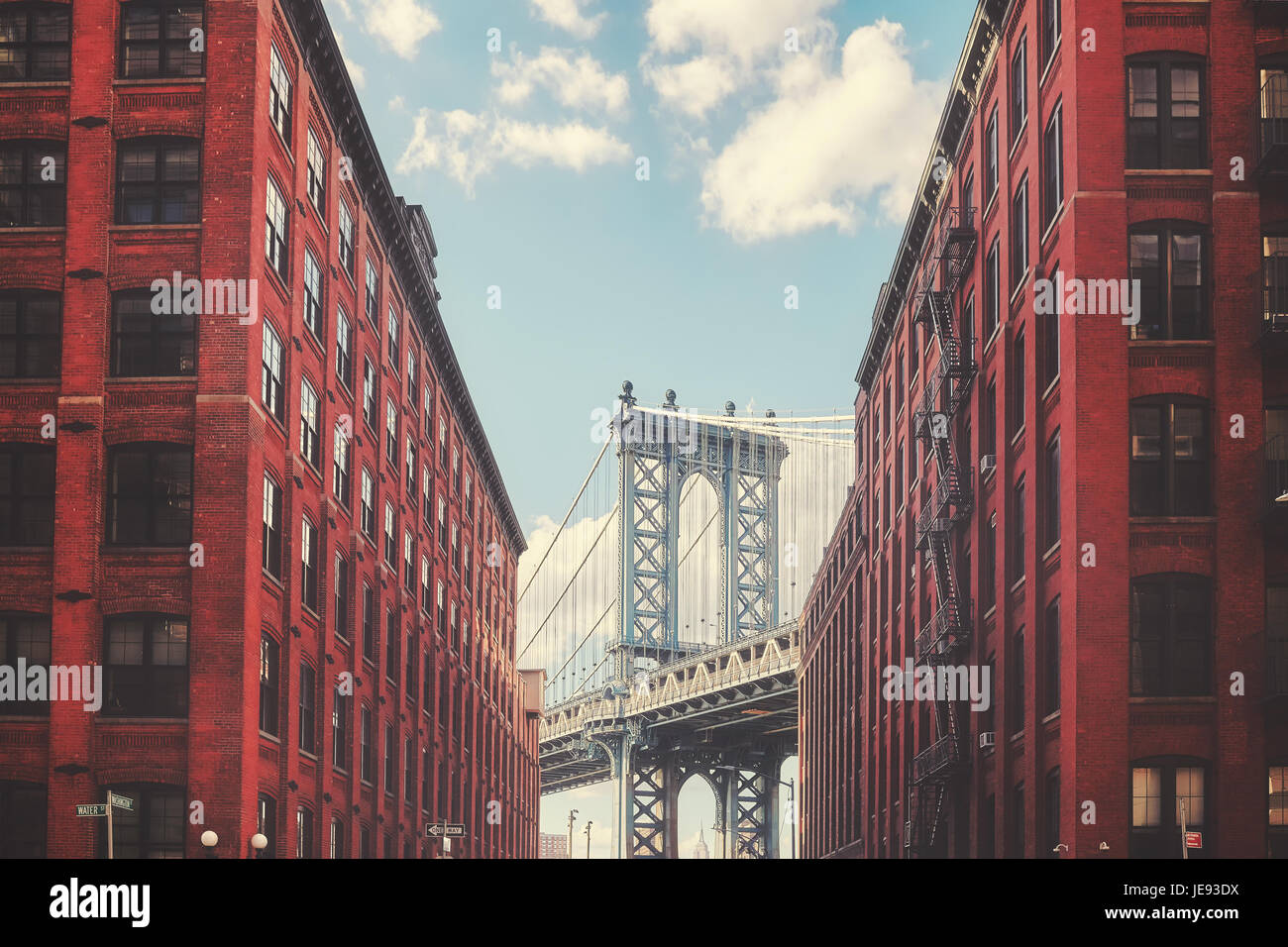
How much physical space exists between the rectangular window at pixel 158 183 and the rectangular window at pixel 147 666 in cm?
892

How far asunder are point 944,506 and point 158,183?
78.5 feet

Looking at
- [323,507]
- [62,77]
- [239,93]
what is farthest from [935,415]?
[62,77]

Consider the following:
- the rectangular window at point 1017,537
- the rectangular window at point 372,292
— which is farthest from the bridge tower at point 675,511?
the rectangular window at point 1017,537

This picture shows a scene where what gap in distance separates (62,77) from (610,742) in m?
100

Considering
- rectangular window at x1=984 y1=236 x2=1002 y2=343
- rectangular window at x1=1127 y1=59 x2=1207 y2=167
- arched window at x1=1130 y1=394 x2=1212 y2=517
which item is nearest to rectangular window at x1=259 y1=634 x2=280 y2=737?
arched window at x1=1130 y1=394 x2=1212 y2=517

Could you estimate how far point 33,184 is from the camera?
125 ft

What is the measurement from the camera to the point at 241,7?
38.6 meters

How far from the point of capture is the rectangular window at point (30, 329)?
3744cm

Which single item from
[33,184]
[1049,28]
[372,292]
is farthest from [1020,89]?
[33,184]

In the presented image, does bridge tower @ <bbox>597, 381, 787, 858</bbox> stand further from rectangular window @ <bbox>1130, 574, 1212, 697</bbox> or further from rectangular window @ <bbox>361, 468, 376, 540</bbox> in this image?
rectangular window @ <bbox>1130, 574, 1212, 697</bbox>

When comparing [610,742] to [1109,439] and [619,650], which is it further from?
[1109,439]

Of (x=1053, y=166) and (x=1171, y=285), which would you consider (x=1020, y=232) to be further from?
(x=1171, y=285)

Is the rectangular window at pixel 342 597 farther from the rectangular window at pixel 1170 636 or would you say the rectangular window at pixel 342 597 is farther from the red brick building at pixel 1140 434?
the rectangular window at pixel 1170 636

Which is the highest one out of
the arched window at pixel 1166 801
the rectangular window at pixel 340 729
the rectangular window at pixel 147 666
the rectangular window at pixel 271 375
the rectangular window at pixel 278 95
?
the rectangular window at pixel 278 95
